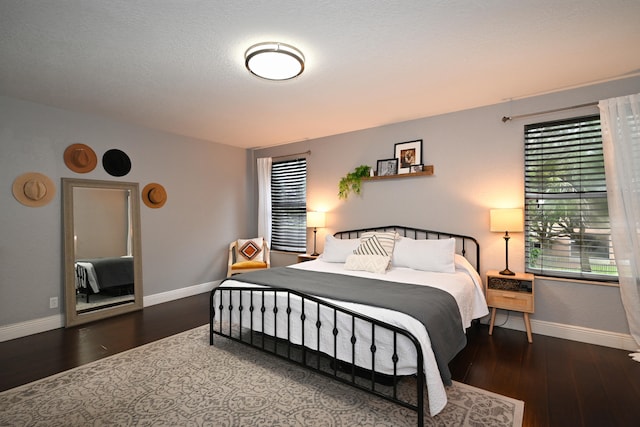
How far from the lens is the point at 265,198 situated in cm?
565

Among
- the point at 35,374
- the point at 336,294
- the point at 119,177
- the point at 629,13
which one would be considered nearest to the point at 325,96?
the point at 336,294

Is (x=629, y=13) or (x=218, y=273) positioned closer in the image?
(x=629, y=13)

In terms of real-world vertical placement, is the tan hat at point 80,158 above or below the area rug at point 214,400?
above

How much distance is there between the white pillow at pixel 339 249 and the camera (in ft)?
13.0

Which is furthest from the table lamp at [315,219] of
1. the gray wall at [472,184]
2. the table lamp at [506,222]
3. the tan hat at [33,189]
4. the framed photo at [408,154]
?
the tan hat at [33,189]

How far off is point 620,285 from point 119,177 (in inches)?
230

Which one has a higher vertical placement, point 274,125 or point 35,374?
point 274,125

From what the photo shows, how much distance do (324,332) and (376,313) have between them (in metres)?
0.46

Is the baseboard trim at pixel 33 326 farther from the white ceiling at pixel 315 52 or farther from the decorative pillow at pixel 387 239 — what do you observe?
the decorative pillow at pixel 387 239

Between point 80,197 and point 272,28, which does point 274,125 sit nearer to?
point 272,28

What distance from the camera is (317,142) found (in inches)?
201

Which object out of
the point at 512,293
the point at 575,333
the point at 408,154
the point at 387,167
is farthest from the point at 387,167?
the point at 575,333

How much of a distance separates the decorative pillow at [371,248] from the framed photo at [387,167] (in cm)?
102

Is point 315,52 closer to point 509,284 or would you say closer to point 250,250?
point 509,284
